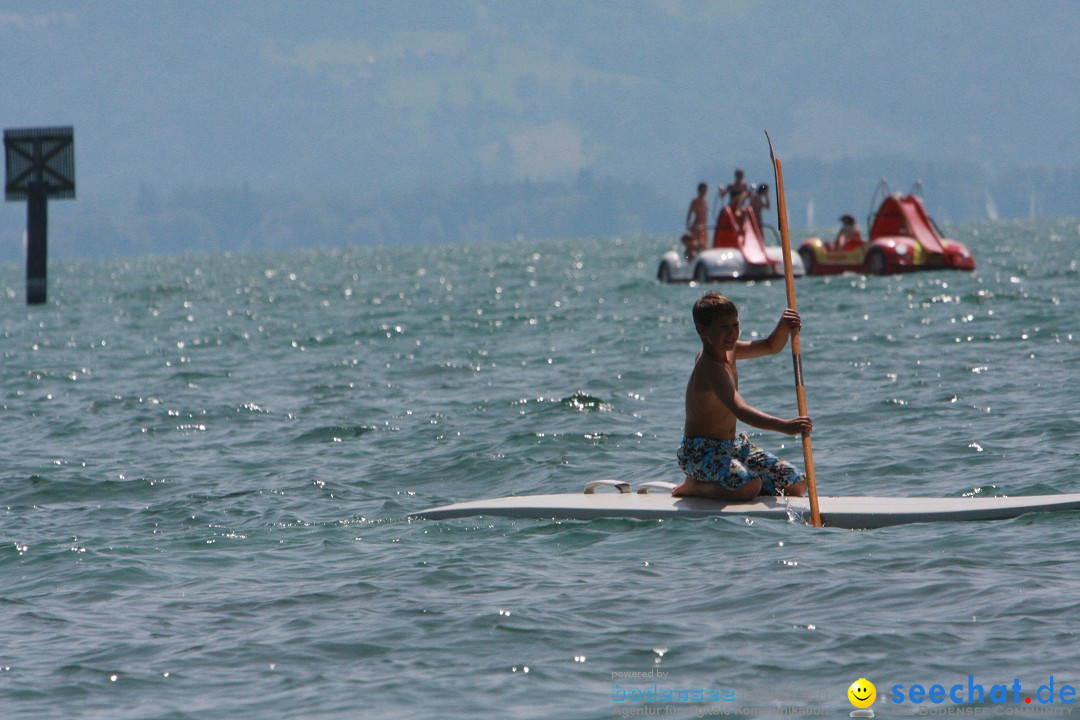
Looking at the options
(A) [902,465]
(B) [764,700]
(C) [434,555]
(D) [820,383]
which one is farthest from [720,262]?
(B) [764,700]

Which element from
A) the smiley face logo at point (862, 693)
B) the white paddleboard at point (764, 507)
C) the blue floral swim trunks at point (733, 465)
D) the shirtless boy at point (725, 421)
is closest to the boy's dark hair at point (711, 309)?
the shirtless boy at point (725, 421)

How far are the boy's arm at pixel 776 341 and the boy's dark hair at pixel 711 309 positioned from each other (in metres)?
0.26

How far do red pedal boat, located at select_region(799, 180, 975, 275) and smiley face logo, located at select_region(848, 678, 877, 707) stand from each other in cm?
2618

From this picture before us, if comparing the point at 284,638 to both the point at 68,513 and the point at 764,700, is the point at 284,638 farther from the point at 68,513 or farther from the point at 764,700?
the point at 68,513

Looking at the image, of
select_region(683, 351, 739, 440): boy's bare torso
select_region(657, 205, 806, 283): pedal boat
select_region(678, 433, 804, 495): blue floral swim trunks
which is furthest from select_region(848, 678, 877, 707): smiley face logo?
select_region(657, 205, 806, 283): pedal boat

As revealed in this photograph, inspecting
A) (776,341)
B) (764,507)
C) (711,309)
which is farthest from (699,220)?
(711,309)

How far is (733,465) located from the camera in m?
8.49

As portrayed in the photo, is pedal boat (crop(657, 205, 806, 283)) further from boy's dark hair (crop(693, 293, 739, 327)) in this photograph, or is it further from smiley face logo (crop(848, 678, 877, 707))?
smiley face logo (crop(848, 678, 877, 707))

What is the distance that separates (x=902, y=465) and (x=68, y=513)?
19.1 ft

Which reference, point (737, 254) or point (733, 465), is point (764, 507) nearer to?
point (733, 465)

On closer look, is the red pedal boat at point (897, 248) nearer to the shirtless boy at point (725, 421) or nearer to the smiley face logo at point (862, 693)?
the shirtless boy at point (725, 421)

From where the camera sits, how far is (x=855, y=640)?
615cm

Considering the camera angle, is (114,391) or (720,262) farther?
(720,262)

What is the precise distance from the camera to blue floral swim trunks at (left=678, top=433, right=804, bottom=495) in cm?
848
